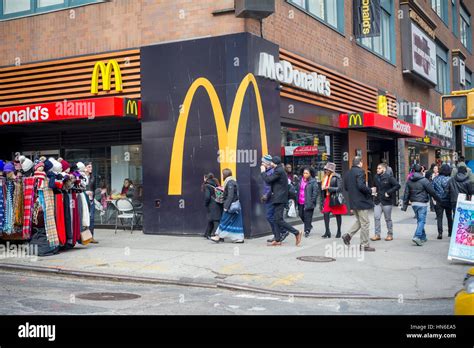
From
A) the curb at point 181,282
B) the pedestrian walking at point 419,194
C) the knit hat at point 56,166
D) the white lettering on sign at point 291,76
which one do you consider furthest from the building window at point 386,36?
the curb at point 181,282

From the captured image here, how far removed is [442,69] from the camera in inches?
1379

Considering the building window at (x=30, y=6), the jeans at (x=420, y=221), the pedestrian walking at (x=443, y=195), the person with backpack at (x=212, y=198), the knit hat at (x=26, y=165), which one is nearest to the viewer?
the knit hat at (x=26, y=165)

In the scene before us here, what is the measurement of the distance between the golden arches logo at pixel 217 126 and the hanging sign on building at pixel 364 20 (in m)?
8.15

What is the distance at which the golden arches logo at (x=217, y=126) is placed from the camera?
1380 cm

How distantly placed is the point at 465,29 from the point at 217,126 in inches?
1441

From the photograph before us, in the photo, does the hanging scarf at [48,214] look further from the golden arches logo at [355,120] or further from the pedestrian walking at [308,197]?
the golden arches logo at [355,120]

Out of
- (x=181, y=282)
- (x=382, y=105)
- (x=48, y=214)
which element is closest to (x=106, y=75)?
(x=48, y=214)

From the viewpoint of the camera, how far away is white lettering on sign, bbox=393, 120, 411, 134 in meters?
21.4

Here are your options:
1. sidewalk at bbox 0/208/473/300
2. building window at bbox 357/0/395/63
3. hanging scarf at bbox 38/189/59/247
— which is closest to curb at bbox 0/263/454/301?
sidewalk at bbox 0/208/473/300

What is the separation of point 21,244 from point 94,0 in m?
7.40

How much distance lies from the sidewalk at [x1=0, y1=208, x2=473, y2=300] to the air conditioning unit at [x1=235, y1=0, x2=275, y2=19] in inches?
218

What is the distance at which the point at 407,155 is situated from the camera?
2703cm

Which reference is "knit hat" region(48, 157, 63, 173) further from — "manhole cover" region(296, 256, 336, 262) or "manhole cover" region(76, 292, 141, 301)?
"manhole cover" region(296, 256, 336, 262)

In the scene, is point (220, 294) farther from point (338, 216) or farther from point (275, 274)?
point (338, 216)
